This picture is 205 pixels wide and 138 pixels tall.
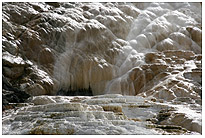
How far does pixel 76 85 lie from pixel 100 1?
749 centimetres

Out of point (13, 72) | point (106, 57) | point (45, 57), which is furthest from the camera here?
point (106, 57)

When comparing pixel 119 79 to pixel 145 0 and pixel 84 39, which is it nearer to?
pixel 84 39

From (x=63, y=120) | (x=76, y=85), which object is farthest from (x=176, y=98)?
(x=63, y=120)

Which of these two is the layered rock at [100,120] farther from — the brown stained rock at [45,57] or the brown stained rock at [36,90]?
the brown stained rock at [45,57]

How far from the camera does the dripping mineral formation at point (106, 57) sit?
41.7 feet

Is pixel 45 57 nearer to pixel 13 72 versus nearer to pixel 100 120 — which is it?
pixel 13 72

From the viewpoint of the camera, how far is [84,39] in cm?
1878

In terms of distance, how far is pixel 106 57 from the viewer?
18719 millimetres

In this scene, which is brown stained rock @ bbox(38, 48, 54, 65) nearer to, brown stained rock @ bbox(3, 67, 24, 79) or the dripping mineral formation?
the dripping mineral formation

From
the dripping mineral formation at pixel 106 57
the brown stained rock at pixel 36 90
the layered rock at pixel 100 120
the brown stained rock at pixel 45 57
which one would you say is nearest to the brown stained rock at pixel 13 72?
the dripping mineral formation at pixel 106 57

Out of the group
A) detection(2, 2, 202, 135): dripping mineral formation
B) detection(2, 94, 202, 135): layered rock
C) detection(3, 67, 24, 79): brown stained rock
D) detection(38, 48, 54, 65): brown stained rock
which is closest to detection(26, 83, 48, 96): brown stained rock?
detection(2, 2, 202, 135): dripping mineral formation

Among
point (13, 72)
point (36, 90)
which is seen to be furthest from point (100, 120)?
point (13, 72)

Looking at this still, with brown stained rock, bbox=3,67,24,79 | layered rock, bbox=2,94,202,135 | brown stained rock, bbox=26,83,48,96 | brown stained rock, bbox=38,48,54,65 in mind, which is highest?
brown stained rock, bbox=38,48,54,65

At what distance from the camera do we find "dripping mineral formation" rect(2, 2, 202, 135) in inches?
500
